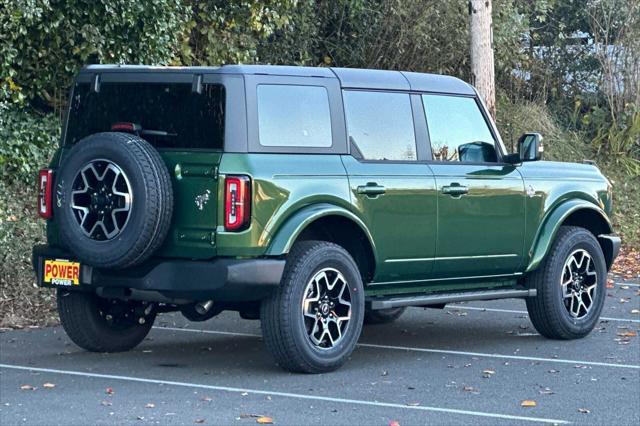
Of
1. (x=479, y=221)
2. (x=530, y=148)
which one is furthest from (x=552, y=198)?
(x=479, y=221)

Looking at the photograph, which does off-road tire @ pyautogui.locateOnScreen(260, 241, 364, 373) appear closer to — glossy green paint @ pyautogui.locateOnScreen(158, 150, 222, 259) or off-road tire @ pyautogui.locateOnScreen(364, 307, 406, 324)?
glossy green paint @ pyautogui.locateOnScreen(158, 150, 222, 259)

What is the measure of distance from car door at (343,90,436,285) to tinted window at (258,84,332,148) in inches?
9.2

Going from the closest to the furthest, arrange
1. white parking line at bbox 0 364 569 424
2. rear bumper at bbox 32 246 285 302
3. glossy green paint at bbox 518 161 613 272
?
1. white parking line at bbox 0 364 569 424
2. rear bumper at bbox 32 246 285 302
3. glossy green paint at bbox 518 161 613 272

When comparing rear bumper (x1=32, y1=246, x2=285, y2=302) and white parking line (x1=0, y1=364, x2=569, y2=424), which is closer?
white parking line (x1=0, y1=364, x2=569, y2=424)

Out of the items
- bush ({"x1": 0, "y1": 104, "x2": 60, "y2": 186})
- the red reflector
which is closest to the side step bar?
the red reflector

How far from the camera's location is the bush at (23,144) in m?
15.9

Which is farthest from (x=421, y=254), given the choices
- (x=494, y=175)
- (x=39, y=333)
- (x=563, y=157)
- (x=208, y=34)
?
(x=563, y=157)

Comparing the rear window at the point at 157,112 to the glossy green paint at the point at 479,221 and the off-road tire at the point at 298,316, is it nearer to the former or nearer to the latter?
the off-road tire at the point at 298,316

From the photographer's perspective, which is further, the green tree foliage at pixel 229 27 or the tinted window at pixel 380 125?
the green tree foliage at pixel 229 27

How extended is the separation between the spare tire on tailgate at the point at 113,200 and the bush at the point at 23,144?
22.2 feet

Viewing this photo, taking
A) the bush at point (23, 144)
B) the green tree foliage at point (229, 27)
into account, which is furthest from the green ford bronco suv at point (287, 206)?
the green tree foliage at point (229, 27)

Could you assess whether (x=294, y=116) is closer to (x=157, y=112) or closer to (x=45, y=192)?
(x=157, y=112)

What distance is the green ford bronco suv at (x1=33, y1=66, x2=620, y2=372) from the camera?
891 cm

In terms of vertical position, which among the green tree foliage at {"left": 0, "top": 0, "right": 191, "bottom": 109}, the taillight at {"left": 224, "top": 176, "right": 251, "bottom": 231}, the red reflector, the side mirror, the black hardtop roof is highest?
the green tree foliage at {"left": 0, "top": 0, "right": 191, "bottom": 109}
